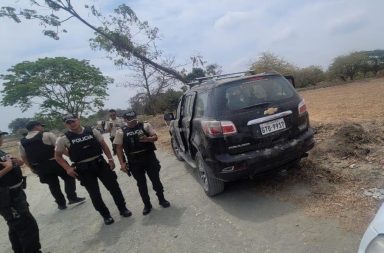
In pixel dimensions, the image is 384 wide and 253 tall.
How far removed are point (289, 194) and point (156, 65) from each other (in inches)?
529

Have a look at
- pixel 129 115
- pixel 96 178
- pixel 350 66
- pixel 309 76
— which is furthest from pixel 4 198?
pixel 309 76

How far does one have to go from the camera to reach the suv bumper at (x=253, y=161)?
4465mm

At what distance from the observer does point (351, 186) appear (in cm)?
453

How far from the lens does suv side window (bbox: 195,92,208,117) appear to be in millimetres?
4970

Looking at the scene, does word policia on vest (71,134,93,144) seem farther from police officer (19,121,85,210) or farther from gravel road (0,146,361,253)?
police officer (19,121,85,210)

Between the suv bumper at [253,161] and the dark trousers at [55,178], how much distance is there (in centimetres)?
343

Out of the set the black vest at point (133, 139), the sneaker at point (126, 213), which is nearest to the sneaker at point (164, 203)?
the sneaker at point (126, 213)

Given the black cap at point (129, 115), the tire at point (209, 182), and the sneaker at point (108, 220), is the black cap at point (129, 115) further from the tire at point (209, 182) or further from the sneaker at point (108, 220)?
the sneaker at point (108, 220)

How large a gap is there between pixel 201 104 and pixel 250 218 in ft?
6.17

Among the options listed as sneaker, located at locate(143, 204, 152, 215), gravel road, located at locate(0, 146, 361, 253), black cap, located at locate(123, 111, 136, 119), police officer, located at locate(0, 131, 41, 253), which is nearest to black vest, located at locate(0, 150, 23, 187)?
police officer, located at locate(0, 131, 41, 253)

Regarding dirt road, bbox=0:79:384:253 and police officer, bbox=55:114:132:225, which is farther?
police officer, bbox=55:114:132:225

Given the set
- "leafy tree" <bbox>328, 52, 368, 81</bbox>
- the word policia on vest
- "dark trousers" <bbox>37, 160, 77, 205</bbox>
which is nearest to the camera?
the word policia on vest

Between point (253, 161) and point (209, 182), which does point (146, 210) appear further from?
point (253, 161)

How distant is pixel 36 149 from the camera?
6.37 meters
